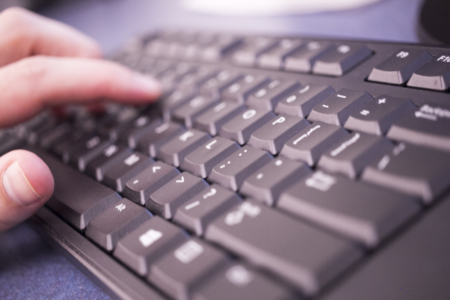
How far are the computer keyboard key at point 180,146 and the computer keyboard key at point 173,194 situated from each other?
0.05 m

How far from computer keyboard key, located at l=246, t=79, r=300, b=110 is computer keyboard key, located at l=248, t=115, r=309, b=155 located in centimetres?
5

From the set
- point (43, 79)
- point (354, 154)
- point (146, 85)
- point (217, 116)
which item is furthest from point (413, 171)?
point (43, 79)

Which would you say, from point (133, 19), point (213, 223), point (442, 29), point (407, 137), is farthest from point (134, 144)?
point (133, 19)

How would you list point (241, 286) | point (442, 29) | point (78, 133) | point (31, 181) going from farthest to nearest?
point (78, 133), point (442, 29), point (31, 181), point (241, 286)

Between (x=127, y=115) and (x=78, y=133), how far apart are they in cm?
9

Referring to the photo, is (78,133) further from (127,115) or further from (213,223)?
(213,223)

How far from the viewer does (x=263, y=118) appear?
46 cm

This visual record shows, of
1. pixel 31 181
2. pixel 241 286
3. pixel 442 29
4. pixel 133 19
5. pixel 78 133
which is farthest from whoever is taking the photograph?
pixel 133 19

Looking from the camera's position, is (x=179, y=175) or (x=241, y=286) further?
(x=179, y=175)

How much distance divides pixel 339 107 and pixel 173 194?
0.68 feet

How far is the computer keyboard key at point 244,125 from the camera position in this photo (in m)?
0.45

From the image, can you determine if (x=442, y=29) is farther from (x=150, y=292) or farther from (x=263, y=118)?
(x=150, y=292)

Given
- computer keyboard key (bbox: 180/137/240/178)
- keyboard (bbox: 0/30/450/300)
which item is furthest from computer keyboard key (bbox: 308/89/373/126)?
computer keyboard key (bbox: 180/137/240/178)

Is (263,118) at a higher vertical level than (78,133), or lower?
higher
